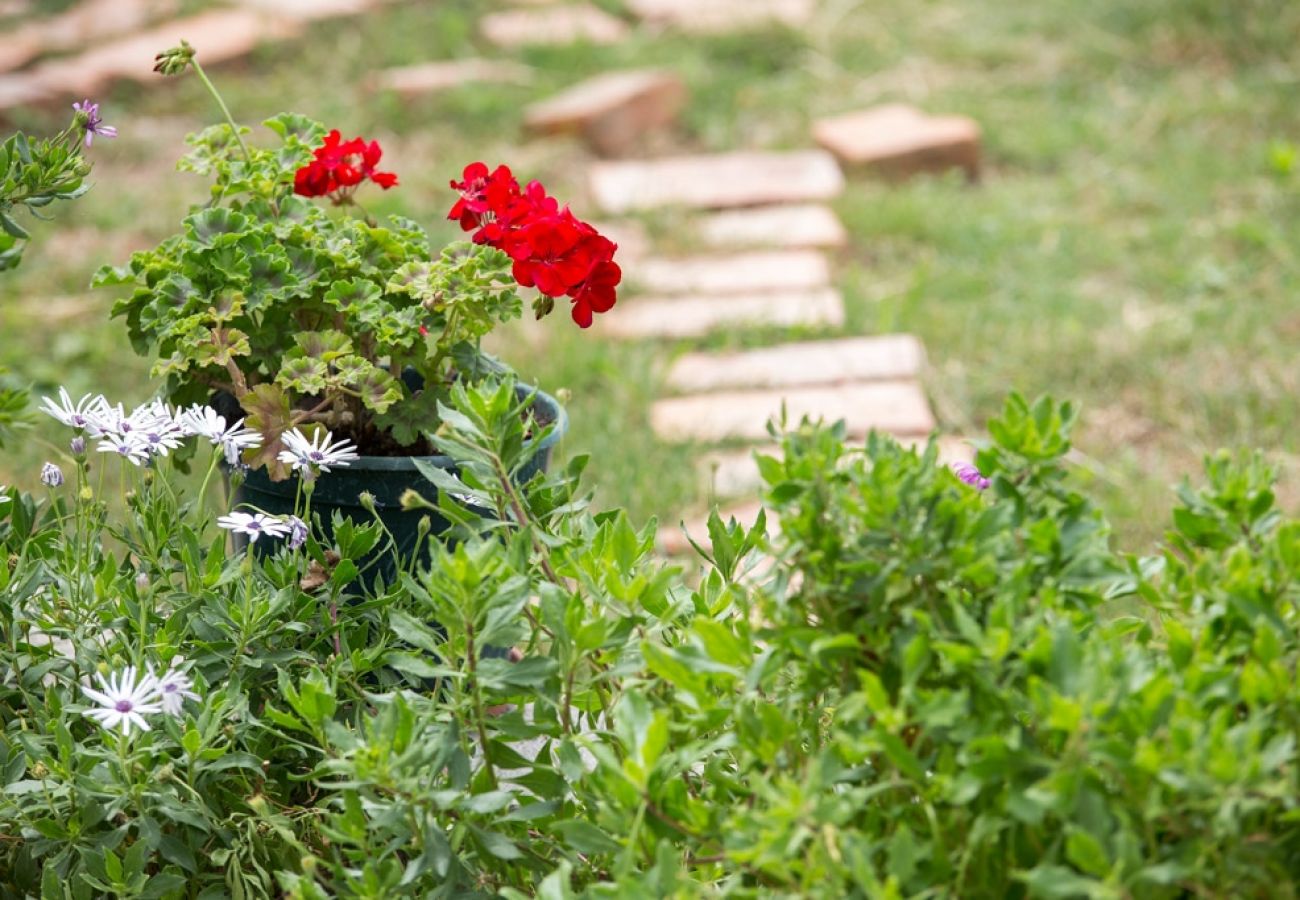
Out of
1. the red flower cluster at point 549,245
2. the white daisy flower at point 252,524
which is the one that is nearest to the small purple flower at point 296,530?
the white daisy flower at point 252,524

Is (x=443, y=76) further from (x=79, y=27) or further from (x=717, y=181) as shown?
(x=79, y=27)

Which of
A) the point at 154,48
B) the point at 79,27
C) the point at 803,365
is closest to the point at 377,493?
the point at 803,365

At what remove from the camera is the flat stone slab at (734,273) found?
3812 mm

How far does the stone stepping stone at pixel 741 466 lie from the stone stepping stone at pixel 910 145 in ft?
5.28

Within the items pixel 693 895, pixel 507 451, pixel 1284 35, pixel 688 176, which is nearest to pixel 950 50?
pixel 1284 35

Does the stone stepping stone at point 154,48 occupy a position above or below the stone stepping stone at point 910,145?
above

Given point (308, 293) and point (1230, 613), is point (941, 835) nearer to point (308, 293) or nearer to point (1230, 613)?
point (1230, 613)

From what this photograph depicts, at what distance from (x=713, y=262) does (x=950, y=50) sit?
2.01 meters

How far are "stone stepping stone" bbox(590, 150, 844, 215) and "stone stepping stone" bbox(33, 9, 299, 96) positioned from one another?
1425mm

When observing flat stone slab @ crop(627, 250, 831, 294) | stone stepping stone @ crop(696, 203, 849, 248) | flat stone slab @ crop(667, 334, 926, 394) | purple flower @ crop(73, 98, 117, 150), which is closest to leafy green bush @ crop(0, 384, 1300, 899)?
purple flower @ crop(73, 98, 117, 150)

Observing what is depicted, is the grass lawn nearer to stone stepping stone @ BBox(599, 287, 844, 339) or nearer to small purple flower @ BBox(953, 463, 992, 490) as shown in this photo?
stone stepping stone @ BBox(599, 287, 844, 339)

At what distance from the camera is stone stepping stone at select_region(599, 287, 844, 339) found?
3574 millimetres

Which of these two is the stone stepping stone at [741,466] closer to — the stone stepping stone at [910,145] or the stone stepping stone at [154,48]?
the stone stepping stone at [910,145]

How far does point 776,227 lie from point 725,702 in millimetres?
2977
